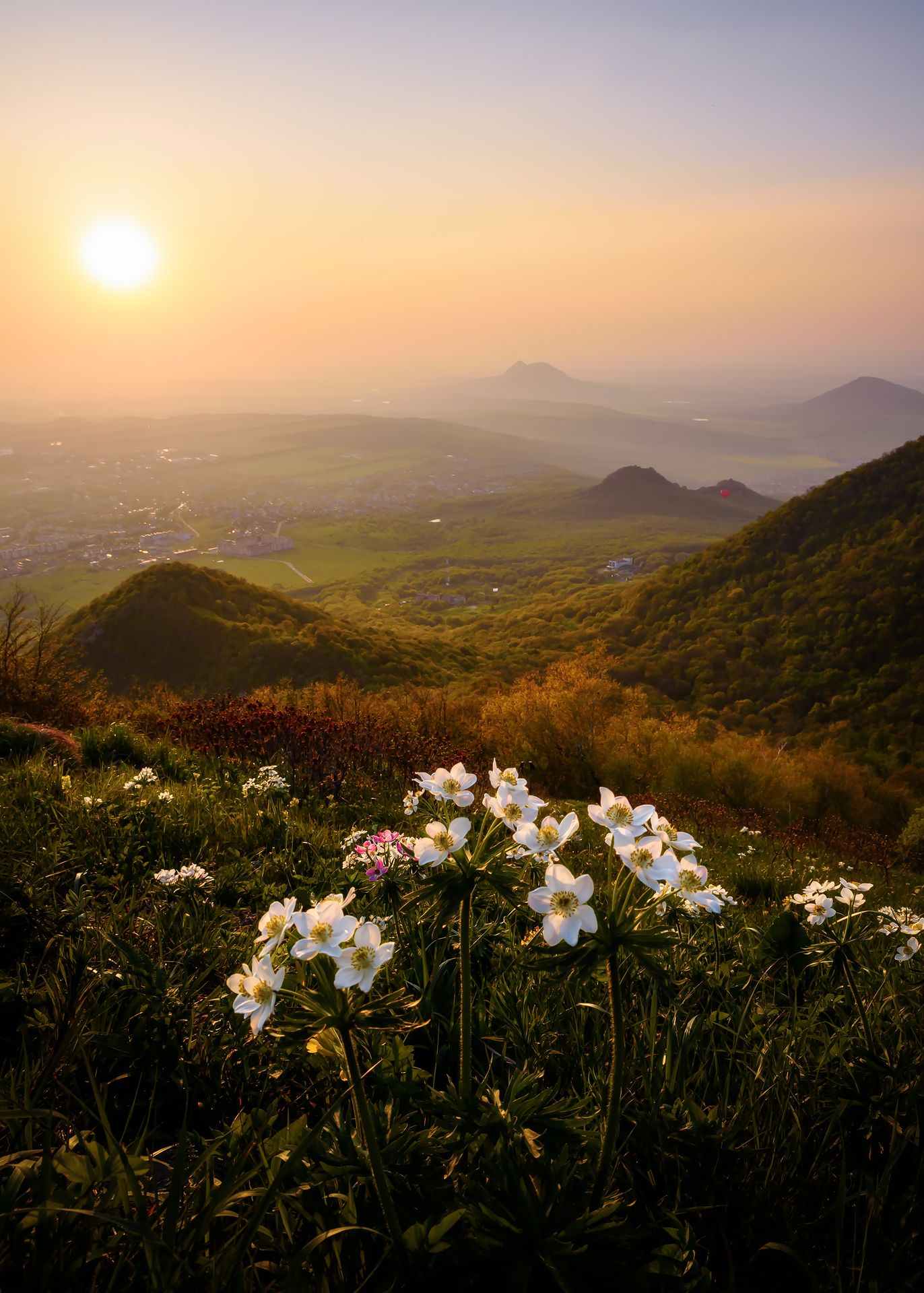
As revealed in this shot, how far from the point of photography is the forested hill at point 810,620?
48.8m

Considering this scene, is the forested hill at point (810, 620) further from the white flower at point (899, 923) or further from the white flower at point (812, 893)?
the white flower at point (812, 893)

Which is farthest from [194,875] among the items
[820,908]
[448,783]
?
[820,908]

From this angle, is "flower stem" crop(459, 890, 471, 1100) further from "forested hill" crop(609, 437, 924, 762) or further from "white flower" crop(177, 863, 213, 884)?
"forested hill" crop(609, 437, 924, 762)

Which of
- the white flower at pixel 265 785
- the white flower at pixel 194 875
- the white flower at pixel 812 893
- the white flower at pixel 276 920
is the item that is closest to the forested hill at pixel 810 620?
the white flower at pixel 812 893

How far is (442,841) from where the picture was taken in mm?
1523


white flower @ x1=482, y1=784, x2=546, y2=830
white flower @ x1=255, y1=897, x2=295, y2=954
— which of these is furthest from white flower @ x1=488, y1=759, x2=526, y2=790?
white flower @ x1=255, y1=897, x2=295, y2=954

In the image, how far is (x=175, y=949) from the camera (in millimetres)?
2947

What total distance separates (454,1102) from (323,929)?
64cm

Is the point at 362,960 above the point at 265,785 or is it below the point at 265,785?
above

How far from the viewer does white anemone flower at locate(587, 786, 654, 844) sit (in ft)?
4.88

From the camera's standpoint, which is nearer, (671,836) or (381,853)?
(671,836)

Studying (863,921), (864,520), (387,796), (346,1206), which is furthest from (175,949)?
(864,520)

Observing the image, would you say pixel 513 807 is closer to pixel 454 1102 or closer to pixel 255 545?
pixel 454 1102

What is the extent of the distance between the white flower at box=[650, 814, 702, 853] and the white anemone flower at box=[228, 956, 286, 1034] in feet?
2.93
